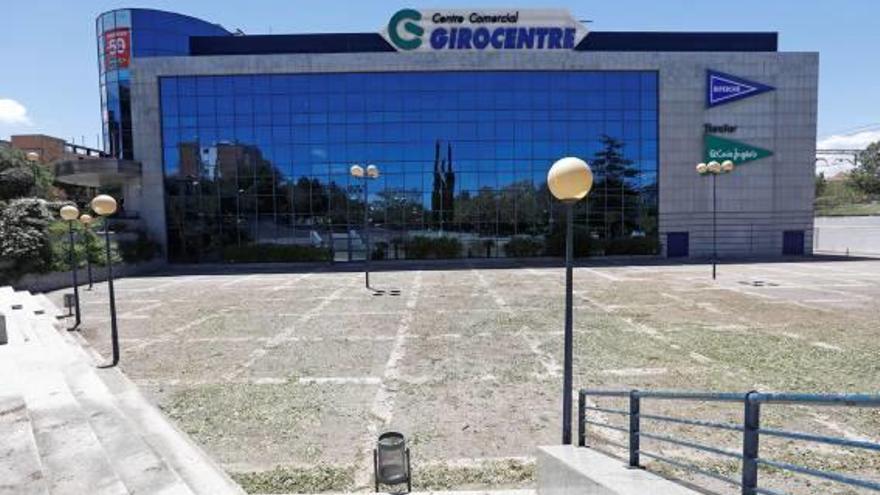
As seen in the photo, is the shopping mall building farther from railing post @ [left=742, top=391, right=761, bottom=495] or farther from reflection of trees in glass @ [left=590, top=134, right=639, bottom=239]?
railing post @ [left=742, top=391, right=761, bottom=495]

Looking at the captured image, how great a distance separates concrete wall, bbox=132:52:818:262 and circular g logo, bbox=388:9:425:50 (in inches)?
116

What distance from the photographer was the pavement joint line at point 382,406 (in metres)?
6.34

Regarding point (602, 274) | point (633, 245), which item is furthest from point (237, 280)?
point (633, 245)

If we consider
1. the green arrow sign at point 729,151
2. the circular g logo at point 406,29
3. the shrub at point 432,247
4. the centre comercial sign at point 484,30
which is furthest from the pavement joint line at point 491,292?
the green arrow sign at point 729,151

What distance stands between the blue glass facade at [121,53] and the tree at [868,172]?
92.2 metres

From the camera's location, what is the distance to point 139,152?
3553 cm

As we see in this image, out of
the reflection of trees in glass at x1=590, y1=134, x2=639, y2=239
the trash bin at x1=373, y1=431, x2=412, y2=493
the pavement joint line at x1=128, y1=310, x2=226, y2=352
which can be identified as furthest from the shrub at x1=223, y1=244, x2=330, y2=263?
the trash bin at x1=373, y1=431, x2=412, y2=493

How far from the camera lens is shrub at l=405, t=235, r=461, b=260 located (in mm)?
35562

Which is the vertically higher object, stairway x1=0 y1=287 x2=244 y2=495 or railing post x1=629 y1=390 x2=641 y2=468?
railing post x1=629 y1=390 x2=641 y2=468

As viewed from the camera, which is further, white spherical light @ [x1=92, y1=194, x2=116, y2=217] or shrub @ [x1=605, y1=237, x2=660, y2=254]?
shrub @ [x1=605, y1=237, x2=660, y2=254]

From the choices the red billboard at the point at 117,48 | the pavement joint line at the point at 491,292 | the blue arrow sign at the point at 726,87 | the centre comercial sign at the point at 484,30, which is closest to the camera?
the pavement joint line at the point at 491,292

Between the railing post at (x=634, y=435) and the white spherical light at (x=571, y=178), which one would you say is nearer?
the railing post at (x=634, y=435)

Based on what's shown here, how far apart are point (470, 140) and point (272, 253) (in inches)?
674

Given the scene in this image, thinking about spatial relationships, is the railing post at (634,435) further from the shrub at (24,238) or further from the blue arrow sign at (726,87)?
the blue arrow sign at (726,87)
